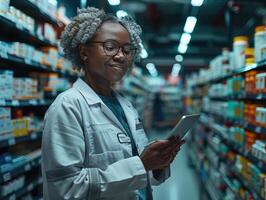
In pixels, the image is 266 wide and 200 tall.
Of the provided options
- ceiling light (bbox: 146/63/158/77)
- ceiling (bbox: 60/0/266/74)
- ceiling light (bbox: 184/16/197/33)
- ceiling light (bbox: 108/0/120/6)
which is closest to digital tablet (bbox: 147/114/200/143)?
ceiling (bbox: 60/0/266/74)

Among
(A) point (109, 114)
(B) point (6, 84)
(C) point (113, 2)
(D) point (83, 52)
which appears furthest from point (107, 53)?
(C) point (113, 2)

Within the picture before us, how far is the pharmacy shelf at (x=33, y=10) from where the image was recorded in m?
3.21

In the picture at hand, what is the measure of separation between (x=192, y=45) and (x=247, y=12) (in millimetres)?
5740

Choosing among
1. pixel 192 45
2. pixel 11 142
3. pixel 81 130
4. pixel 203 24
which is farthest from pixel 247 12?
pixel 81 130

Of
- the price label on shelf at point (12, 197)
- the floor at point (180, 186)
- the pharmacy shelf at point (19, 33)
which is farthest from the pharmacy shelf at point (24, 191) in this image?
the pharmacy shelf at point (19, 33)

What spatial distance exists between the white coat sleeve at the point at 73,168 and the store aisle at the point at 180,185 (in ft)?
7.51

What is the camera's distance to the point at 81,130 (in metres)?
1.53

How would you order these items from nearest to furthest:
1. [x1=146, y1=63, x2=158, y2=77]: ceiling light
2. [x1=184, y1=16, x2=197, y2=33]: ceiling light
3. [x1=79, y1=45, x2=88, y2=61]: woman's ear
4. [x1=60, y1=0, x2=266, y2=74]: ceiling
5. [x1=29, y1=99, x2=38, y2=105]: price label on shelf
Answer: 1. [x1=79, y1=45, x2=88, y2=61]: woman's ear
2. [x1=29, y1=99, x2=38, y2=105]: price label on shelf
3. [x1=184, y1=16, x2=197, y2=33]: ceiling light
4. [x1=60, y1=0, x2=266, y2=74]: ceiling
5. [x1=146, y1=63, x2=158, y2=77]: ceiling light

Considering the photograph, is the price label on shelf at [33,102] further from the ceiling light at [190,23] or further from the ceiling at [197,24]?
the ceiling light at [190,23]

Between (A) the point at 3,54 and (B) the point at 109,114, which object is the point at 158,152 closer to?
(B) the point at 109,114

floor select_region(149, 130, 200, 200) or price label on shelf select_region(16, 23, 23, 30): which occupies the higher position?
price label on shelf select_region(16, 23, 23, 30)

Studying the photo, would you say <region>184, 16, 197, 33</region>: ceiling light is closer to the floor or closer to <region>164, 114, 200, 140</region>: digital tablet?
the floor

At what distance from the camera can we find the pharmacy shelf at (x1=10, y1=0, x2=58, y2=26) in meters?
3.21

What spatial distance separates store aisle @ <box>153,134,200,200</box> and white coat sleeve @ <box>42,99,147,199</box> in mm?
2290
